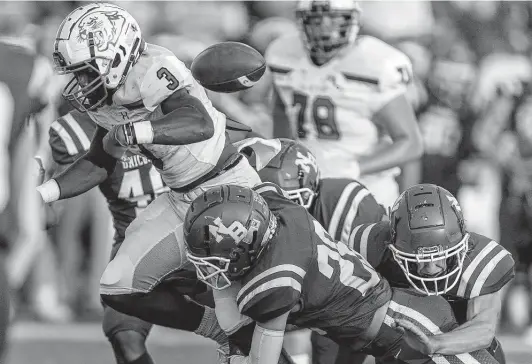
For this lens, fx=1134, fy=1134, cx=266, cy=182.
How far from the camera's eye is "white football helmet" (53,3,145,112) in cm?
358

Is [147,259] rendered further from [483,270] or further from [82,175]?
[483,270]

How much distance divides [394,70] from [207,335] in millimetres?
1591

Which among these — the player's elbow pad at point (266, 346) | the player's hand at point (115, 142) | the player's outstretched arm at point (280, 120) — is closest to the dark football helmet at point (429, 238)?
the player's elbow pad at point (266, 346)

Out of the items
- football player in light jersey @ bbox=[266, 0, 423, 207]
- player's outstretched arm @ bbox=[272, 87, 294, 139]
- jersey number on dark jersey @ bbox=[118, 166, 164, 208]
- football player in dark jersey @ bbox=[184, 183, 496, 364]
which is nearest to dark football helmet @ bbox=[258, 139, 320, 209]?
football player in dark jersey @ bbox=[184, 183, 496, 364]

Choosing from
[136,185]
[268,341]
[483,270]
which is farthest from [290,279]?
[136,185]

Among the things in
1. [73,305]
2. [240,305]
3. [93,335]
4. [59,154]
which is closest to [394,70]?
[59,154]

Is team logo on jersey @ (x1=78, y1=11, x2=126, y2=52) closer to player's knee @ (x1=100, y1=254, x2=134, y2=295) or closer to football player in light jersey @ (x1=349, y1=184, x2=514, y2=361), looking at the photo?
player's knee @ (x1=100, y1=254, x2=134, y2=295)

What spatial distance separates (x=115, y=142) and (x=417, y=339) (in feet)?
3.75

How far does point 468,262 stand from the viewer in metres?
3.75

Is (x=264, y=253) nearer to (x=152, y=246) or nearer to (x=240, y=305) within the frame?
(x=240, y=305)

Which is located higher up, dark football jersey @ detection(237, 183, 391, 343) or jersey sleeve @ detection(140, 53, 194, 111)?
jersey sleeve @ detection(140, 53, 194, 111)

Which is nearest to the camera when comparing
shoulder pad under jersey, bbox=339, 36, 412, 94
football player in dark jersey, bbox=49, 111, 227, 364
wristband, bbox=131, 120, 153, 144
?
wristband, bbox=131, 120, 153, 144

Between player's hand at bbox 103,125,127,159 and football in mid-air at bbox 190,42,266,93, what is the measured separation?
1.23ft

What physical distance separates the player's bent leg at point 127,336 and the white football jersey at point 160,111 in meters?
0.70
